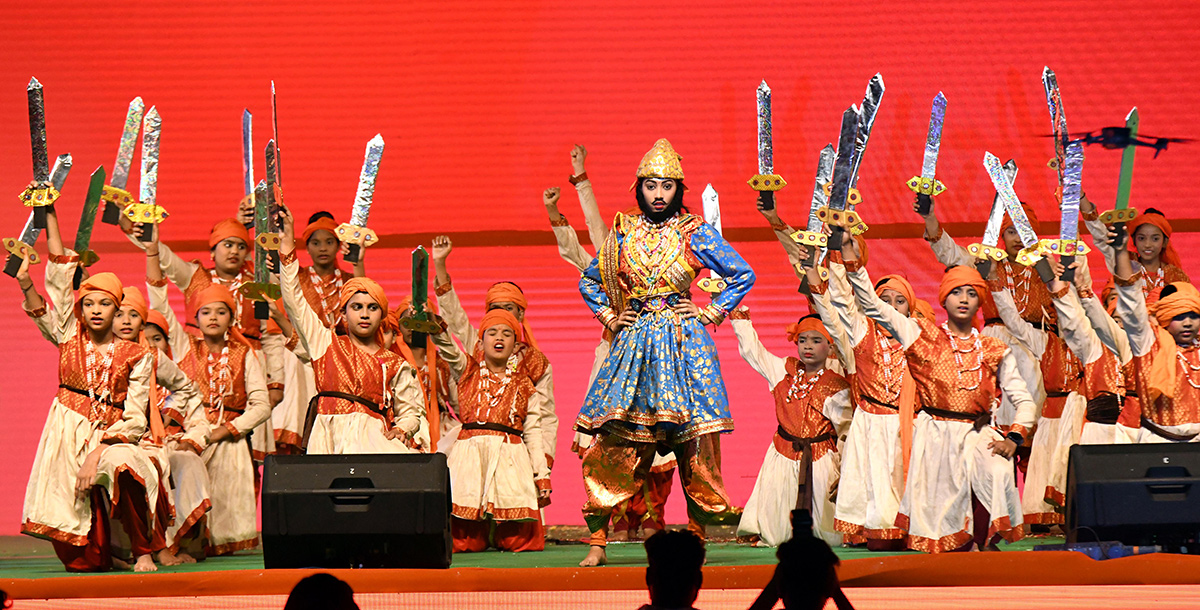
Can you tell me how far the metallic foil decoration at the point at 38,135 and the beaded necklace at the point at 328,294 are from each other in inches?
58.6

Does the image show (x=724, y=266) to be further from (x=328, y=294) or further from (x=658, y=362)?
(x=328, y=294)

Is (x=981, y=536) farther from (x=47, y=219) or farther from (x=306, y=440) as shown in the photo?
(x=47, y=219)

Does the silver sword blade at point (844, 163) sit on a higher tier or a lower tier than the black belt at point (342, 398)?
higher

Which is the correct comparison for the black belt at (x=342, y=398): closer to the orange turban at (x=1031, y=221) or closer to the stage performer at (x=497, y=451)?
the stage performer at (x=497, y=451)

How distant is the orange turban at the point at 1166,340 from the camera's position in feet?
17.6

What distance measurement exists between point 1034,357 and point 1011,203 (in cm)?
140

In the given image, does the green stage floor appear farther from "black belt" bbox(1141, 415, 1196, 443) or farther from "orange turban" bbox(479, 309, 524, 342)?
"orange turban" bbox(479, 309, 524, 342)

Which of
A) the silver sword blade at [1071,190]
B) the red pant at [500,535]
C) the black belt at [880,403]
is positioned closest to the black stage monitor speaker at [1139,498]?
the silver sword blade at [1071,190]

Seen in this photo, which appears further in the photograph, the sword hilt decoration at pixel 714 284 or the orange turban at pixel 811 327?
the orange turban at pixel 811 327

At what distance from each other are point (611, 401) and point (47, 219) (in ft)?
7.88

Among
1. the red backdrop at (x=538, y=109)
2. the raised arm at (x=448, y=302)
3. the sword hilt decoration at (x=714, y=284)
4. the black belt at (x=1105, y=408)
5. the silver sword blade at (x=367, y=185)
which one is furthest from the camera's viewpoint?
the red backdrop at (x=538, y=109)

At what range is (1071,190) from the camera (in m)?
5.32

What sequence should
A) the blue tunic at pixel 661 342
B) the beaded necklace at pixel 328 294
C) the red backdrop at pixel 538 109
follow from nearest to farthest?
the blue tunic at pixel 661 342, the beaded necklace at pixel 328 294, the red backdrop at pixel 538 109

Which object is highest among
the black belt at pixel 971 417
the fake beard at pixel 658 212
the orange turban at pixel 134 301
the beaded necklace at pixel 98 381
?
the fake beard at pixel 658 212
